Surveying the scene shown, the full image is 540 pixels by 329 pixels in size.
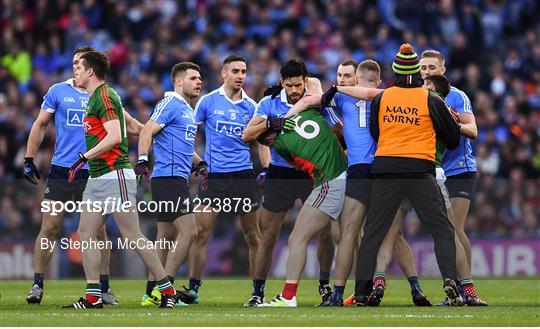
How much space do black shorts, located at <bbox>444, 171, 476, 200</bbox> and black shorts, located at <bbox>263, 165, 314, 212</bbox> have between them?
1581mm

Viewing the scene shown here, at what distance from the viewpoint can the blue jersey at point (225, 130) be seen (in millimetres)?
16359

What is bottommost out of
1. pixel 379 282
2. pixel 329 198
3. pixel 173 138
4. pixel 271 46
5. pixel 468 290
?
pixel 468 290

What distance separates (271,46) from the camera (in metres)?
29.0

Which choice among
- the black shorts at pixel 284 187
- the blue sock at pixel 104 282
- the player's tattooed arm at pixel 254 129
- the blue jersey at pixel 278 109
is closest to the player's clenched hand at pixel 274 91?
the blue jersey at pixel 278 109

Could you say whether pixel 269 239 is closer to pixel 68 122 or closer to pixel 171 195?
pixel 171 195

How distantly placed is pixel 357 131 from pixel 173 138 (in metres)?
2.18

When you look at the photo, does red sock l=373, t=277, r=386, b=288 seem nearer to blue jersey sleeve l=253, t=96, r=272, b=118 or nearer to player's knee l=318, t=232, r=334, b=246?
player's knee l=318, t=232, r=334, b=246

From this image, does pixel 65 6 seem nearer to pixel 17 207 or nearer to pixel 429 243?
pixel 17 207

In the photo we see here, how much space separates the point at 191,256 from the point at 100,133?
272 cm

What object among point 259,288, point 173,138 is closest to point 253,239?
point 259,288

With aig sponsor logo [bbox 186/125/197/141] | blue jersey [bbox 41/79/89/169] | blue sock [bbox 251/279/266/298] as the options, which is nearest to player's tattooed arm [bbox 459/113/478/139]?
blue sock [bbox 251/279/266/298]

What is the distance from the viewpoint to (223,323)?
41.1ft

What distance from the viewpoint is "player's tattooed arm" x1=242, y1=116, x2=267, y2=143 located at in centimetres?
1501

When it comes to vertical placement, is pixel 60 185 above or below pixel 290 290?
above
